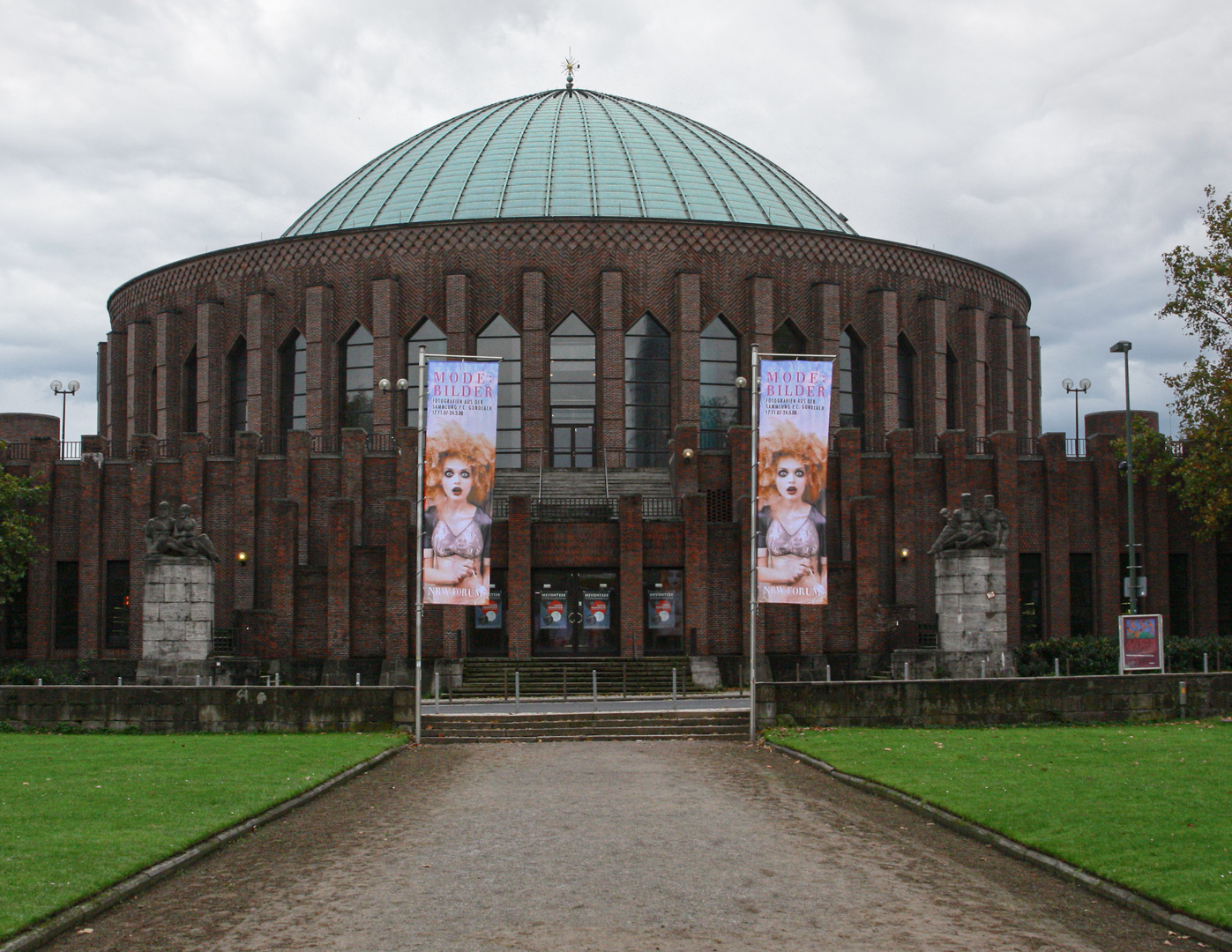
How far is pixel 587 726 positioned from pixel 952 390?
33.9m

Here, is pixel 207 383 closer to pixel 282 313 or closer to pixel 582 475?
pixel 282 313

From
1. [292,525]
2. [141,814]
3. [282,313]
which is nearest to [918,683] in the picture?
[141,814]

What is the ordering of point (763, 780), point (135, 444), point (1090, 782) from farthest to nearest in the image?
point (135, 444), point (763, 780), point (1090, 782)

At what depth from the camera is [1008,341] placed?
5672 centimetres

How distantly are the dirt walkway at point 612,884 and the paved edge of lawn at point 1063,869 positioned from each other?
0.14 meters

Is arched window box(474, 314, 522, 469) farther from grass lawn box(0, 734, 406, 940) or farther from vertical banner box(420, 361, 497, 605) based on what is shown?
grass lawn box(0, 734, 406, 940)

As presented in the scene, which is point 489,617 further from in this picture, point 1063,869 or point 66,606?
point 1063,869

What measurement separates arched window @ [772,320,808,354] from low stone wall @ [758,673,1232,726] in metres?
26.9

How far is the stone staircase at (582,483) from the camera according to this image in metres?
46.0

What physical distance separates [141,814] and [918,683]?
1549cm

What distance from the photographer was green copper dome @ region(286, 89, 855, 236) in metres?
55.7

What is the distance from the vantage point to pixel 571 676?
37.8 m

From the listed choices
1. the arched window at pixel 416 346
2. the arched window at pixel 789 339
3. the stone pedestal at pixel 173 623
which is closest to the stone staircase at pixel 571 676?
A: the stone pedestal at pixel 173 623

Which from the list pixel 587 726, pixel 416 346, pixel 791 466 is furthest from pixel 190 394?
pixel 791 466
